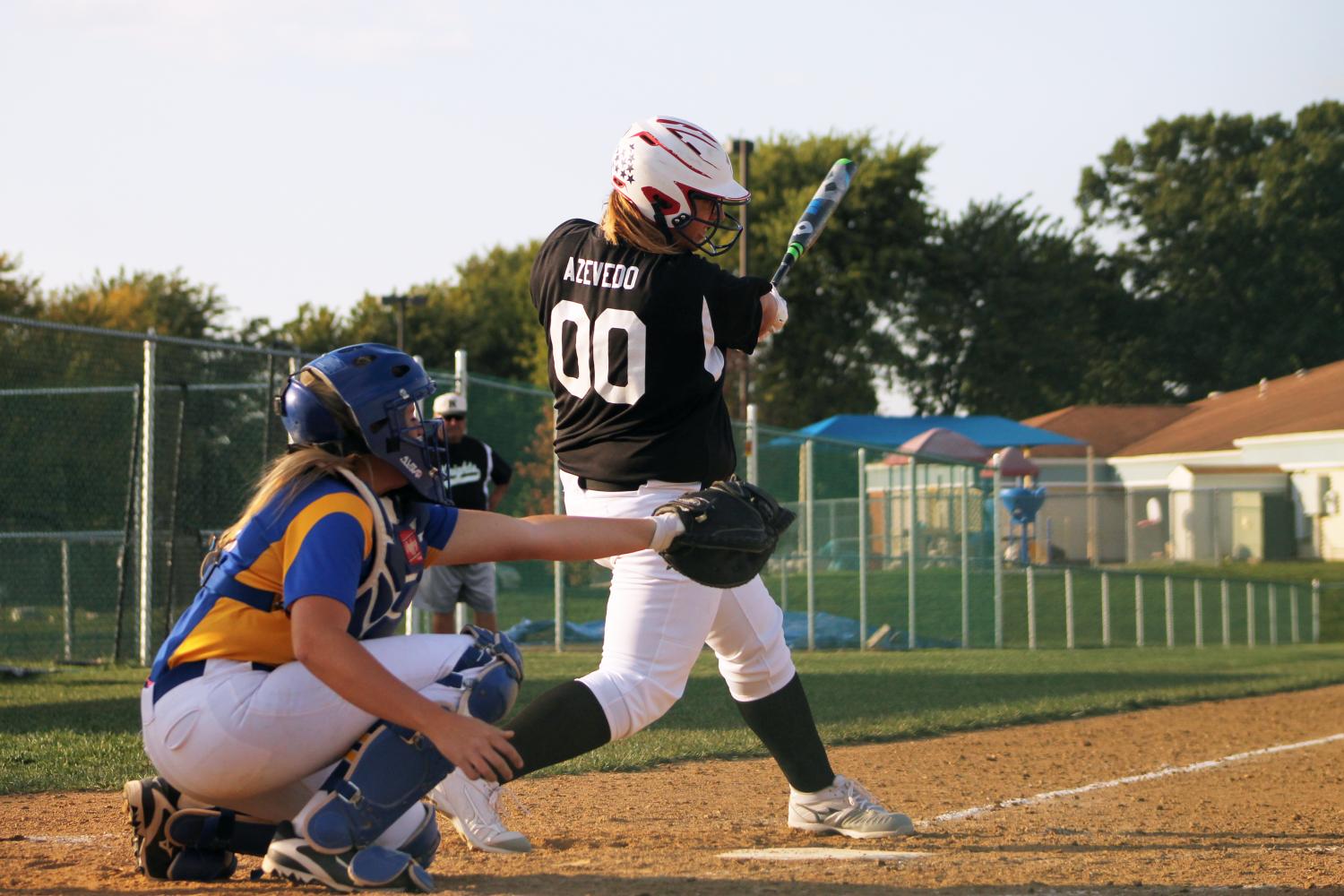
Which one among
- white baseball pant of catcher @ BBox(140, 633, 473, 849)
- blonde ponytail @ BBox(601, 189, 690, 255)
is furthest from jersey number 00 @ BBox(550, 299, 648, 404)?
white baseball pant of catcher @ BBox(140, 633, 473, 849)

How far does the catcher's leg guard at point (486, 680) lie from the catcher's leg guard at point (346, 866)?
367 millimetres

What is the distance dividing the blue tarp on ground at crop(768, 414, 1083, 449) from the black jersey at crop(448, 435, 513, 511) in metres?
22.6

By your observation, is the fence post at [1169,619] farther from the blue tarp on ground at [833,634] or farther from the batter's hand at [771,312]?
the batter's hand at [771,312]

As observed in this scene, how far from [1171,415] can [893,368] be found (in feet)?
30.3

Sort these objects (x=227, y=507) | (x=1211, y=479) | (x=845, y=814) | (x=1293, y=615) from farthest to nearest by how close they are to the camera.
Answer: (x=1211, y=479), (x=1293, y=615), (x=227, y=507), (x=845, y=814)

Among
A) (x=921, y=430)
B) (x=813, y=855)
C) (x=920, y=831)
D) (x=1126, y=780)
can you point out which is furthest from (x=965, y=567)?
(x=921, y=430)

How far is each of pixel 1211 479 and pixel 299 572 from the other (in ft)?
123

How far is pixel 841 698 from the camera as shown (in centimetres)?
946

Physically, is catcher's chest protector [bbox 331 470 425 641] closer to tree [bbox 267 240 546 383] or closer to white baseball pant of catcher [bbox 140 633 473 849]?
white baseball pant of catcher [bbox 140 633 473 849]

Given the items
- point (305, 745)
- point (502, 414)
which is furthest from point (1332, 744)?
point (502, 414)

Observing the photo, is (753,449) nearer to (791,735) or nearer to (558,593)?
(558,593)

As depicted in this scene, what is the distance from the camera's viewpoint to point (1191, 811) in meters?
5.20

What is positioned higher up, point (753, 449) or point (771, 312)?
point (753, 449)

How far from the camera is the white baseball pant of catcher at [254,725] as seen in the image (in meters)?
3.38
